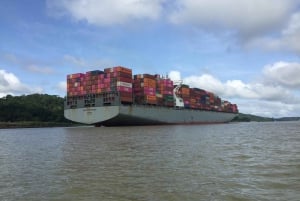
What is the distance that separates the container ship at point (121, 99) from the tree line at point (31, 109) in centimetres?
5108

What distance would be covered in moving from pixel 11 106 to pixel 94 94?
2453 inches

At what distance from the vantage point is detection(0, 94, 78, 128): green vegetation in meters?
115

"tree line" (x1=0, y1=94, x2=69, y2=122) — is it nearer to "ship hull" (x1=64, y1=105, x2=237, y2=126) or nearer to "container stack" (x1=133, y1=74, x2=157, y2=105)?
"ship hull" (x1=64, y1=105, x2=237, y2=126)

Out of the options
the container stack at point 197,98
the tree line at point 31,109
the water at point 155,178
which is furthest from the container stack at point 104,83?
the water at point 155,178

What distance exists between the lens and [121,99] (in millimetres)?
67188

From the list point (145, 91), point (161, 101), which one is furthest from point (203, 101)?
point (145, 91)

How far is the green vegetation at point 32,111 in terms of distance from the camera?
115 metres

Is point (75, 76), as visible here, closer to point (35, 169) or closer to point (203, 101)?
point (203, 101)

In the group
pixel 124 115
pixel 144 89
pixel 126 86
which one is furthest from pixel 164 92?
pixel 124 115

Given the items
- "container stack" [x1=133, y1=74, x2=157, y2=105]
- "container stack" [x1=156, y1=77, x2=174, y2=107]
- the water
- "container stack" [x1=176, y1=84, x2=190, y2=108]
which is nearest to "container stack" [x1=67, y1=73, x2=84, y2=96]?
"container stack" [x1=133, y1=74, x2=157, y2=105]

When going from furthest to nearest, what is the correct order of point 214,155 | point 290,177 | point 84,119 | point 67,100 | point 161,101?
point 161,101 < point 67,100 < point 84,119 < point 214,155 < point 290,177

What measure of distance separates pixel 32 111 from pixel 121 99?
68.6 m

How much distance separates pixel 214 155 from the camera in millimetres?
15984

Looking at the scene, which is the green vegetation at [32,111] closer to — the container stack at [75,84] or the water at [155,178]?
the container stack at [75,84]
